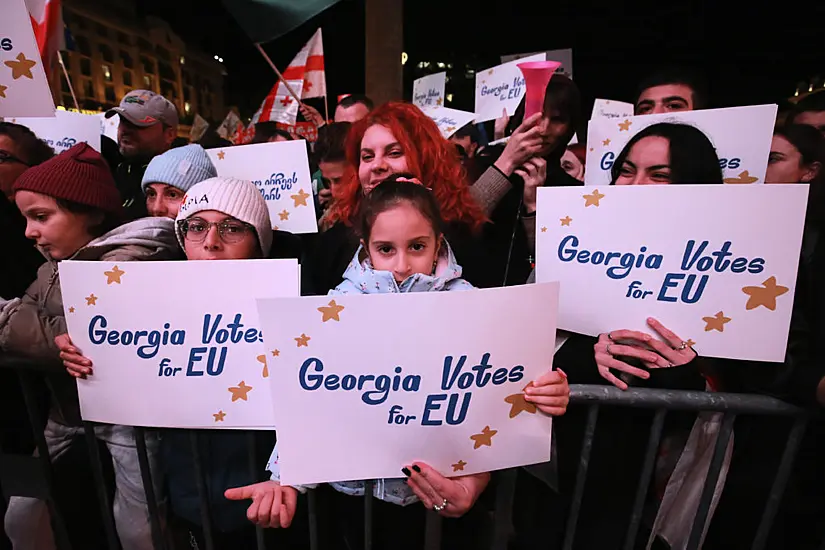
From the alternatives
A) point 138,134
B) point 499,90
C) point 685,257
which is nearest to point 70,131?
point 138,134

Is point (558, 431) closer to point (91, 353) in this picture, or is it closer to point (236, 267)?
point (236, 267)

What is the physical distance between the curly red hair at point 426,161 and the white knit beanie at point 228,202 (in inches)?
19.4

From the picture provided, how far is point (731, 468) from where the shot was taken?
1491 mm

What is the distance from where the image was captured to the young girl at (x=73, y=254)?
5.14ft

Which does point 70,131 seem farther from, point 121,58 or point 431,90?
point 121,58

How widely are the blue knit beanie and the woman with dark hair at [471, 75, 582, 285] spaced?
1.33 meters

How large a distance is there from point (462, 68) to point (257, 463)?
13.3m

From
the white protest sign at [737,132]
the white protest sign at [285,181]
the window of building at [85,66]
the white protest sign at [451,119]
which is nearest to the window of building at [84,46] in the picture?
the window of building at [85,66]

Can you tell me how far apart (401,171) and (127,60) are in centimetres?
1367

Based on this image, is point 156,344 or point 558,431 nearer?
point 156,344

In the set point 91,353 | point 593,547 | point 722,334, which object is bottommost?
point 593,547

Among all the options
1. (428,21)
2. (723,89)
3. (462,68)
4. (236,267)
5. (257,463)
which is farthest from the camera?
(462,68)

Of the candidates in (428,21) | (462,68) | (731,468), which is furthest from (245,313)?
(462,68)

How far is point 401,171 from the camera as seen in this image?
2.02m
